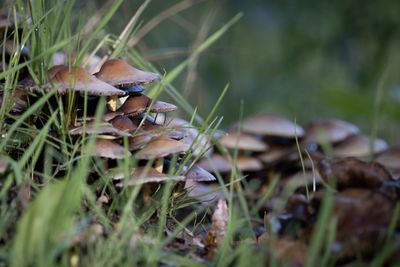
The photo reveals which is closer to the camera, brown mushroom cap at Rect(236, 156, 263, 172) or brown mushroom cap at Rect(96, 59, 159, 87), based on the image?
brown mushroom cap at Rect(96, 59, 159, 87)

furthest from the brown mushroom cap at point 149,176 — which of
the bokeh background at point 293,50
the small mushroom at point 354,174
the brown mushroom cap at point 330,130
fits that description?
the bokeh background at point 293,50

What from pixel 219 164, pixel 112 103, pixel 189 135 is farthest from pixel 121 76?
pixel 219 164

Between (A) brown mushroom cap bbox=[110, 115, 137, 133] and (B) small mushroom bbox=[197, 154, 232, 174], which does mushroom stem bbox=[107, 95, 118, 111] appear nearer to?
(A) brown mushroom cap bbox=[110, 115, 137, 133]

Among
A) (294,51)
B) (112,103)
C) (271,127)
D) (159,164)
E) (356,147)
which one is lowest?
(294,51)

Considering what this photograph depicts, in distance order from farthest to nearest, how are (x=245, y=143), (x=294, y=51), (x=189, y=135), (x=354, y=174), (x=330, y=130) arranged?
(x=294, y=51) < (x=330, y=130) < (x=245, y=143) < (x=189, y=135) < (x=354, y=174)

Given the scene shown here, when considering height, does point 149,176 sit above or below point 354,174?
below

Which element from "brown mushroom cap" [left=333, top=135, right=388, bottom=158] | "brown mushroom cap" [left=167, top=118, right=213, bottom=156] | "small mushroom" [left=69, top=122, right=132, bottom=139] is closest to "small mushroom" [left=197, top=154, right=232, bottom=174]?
"brown mushroom cap" [left=333, top=135, right=388, bottom=158]

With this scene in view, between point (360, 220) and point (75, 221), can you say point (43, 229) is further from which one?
point (360, 220)
